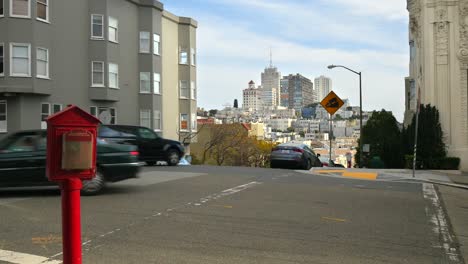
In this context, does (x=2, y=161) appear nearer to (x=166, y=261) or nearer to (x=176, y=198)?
(x=176, y=198)

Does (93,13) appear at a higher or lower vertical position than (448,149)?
higher

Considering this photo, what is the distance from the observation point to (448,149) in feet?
75.5

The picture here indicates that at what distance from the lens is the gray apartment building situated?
25844 mm

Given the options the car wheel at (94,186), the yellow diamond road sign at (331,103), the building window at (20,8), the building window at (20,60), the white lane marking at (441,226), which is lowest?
the white lane marking at (441,226)

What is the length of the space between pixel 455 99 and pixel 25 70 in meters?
20.3

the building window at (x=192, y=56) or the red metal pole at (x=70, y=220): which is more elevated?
the building window at (x=192, y=56)

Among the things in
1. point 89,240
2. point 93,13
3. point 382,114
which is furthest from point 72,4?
point 382,114

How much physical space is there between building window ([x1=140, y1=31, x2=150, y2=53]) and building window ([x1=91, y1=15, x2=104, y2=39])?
5020mm

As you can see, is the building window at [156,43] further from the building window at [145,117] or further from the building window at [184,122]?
the building window at [184,122]

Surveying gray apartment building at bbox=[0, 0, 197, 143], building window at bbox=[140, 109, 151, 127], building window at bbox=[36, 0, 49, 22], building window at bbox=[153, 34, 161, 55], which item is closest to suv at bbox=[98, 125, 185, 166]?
gray apartment building at bbox=[0, 0, 197, 143]

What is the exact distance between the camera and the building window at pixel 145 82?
36875 mm

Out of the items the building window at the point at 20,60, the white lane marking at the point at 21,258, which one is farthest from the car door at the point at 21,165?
the building window at the point at 20,60

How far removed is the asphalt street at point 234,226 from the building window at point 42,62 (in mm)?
15431

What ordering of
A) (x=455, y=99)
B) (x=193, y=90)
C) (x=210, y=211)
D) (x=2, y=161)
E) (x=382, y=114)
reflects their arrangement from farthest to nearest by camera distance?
(x=382, y=114), (x=193, y=90), (x=455, y=99), (x=2, y=161), (x=210, y=211)
